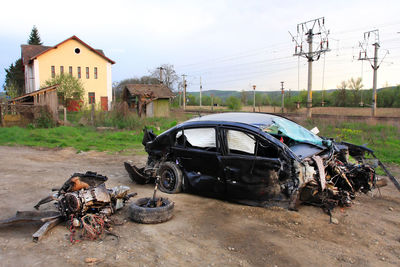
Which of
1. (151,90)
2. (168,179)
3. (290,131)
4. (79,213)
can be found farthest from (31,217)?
(151,90)

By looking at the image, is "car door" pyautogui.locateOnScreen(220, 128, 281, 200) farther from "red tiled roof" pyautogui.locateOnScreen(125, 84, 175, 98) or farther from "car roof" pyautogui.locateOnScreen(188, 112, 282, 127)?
"red tiled roof" pyautogui.locateOnScreen(125, 84, 175, 98)

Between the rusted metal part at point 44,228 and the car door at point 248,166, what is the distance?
110 inches

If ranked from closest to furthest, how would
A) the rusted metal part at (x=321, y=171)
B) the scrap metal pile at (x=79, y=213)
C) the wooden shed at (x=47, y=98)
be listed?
the scrap metal pile at (x=79, y=213) → the rusted metal part at (x=321, y=171) → the wooden shed at (x=47, y=98)

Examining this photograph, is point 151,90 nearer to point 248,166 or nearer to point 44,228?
Answer: point 248,166

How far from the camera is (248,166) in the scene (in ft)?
17.2

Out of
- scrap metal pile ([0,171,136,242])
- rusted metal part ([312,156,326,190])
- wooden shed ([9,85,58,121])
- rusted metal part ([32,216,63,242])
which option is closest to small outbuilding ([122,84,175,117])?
wooden shed ([9,85,58,121])

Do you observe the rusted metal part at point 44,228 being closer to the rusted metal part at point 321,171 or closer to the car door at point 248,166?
the car door at point 248,166

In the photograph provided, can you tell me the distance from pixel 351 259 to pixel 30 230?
447cm

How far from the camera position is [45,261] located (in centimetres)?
377

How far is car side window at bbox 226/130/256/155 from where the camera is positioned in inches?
212

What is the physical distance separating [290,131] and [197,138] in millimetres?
1802

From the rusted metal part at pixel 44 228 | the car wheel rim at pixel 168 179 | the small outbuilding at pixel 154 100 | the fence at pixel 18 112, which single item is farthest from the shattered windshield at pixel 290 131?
the small outbuilding at pixel 154 100

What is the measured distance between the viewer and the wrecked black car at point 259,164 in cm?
498

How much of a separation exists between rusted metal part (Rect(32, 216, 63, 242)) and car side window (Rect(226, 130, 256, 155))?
2.98 m
